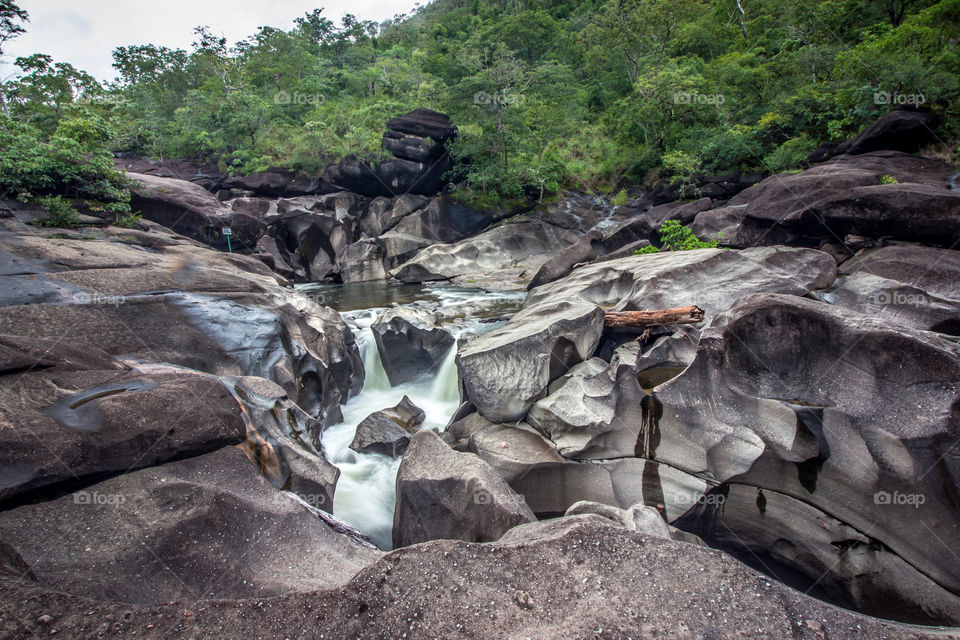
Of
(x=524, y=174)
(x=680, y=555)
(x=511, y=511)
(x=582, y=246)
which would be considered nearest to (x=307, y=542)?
(x=511, y=511)

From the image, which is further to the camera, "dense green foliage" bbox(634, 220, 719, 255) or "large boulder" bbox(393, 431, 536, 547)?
"dense green foliage" bbox(634, 220, 719, 255)

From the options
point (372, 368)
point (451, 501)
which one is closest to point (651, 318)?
point (451, 501)

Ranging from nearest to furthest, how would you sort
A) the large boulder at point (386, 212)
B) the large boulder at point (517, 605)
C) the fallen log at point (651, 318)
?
the large boulder at point (517, 605)
the fallen log at point (651, 318)
the large boulder at point (386, 212)

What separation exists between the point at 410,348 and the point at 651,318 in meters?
5.21

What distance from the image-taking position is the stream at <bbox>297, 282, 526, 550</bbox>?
5.89 metres

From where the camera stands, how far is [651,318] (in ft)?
23.3

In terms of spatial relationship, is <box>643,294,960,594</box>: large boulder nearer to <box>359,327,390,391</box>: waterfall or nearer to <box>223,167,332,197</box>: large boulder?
<box>359,327,390,391</box>: waterfall

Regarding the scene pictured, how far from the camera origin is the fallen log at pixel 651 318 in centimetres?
673

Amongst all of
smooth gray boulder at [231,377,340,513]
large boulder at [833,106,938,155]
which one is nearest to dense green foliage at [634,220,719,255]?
large boulder at [833,106,938,155]

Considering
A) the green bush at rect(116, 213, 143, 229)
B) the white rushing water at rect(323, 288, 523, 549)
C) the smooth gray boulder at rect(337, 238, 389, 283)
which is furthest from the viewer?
the smooth gray boulder at rect(337, 238, 389, 283)

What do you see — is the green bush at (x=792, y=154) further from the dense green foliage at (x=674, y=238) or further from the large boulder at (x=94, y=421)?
the large boulder at (x=94, y=421)

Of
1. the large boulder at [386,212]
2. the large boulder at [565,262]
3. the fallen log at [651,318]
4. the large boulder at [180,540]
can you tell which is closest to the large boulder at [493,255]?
the large boulder at [565,262]

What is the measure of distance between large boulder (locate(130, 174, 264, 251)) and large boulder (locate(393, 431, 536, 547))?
15584mm

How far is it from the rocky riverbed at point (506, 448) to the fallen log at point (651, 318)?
0.65ft
